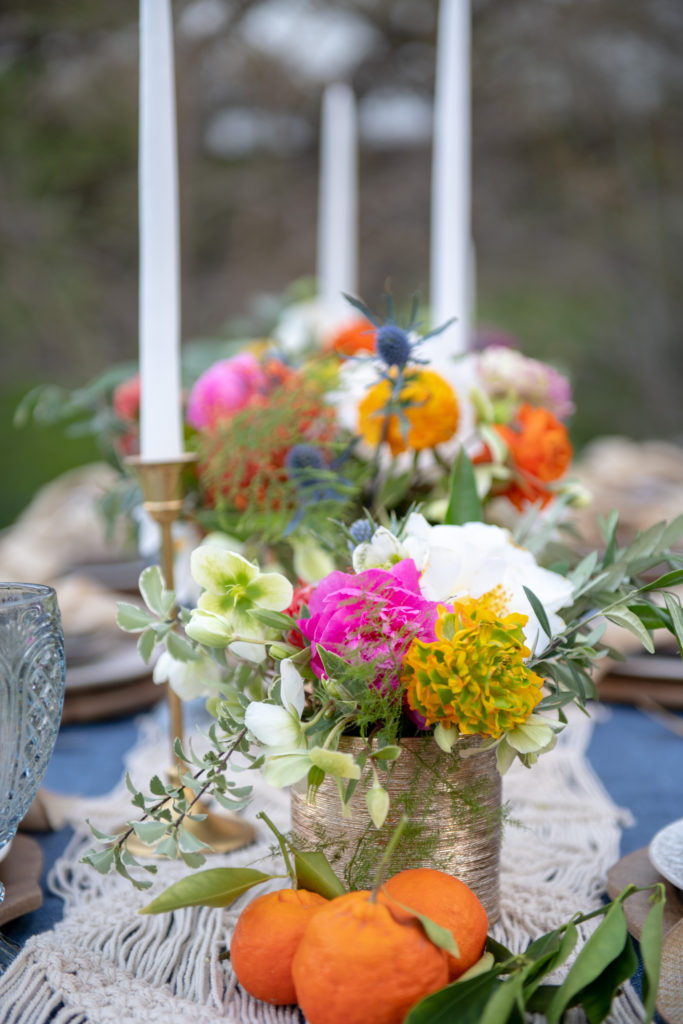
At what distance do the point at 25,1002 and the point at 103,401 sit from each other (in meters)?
0.52

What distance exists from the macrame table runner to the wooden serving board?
0.06 feet

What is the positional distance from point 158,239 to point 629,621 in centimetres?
34

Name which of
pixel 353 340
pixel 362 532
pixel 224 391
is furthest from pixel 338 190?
pixel 362 532

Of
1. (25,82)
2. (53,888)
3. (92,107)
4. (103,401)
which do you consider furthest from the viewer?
(92,107)

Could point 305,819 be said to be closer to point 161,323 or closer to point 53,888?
point 53,888

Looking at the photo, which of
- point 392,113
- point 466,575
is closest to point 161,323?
point 466,575

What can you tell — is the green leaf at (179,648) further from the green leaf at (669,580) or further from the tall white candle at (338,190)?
the tall white candle at (338,190)

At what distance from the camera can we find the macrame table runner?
362 mm

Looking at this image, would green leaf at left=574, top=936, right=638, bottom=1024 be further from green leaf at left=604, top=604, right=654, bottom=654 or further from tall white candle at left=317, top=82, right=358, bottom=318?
tall white candle at left=317, top=82, right=358, bottom=318

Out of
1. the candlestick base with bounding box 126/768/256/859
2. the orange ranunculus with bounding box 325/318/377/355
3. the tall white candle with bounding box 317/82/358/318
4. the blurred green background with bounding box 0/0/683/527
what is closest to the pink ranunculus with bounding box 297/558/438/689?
the candlestick base with bounding box 126/768/256/859

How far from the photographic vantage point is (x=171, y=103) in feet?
1.74

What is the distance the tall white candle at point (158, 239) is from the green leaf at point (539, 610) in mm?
255

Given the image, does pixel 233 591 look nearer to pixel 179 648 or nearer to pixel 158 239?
pixel 179 648

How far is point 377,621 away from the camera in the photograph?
1.23 feet
